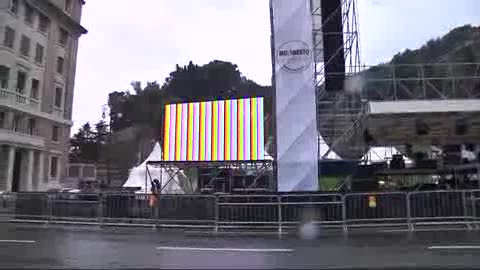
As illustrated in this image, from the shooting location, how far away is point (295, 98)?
17.1m

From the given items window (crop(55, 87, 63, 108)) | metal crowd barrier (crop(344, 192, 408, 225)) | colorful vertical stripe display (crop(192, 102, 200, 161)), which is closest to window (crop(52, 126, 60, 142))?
window (crop(55, 87, 63, 108))

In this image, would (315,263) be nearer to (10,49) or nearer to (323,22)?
(323,22)

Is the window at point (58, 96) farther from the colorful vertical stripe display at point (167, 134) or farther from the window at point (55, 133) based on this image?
the colorful vertical stripe display at point (167, 134)

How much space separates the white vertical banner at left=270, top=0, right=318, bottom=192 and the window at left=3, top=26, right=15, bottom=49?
35013 millimetres

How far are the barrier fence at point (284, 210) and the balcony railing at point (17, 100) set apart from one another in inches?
1201

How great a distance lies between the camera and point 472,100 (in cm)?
1584

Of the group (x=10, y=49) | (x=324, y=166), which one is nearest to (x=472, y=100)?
(x=324, y=166)

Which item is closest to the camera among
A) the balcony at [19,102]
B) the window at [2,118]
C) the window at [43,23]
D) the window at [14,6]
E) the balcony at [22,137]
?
the balcony at [22,137]

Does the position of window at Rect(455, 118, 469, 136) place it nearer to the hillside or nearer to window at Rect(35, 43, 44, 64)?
the hillside

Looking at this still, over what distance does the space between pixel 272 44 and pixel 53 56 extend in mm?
42022

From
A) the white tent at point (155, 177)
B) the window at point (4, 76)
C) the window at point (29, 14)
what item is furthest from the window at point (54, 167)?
the white tent at point (155, 177)

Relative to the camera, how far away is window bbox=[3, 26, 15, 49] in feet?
148

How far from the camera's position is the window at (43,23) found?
51750 mm

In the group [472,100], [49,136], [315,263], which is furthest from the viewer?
[49,136]
